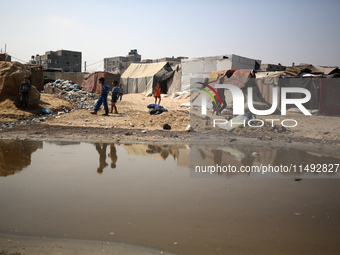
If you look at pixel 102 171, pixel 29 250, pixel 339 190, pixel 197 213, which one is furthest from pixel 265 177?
pixel 29 250

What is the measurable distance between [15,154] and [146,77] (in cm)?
1923

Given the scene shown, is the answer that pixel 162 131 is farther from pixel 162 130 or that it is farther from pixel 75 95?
pixel 75 95

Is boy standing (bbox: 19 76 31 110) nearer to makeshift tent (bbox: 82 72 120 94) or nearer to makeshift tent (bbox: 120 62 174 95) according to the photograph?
makeshift tent (bbox: 82 72 120 94)

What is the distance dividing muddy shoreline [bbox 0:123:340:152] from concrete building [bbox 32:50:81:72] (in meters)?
40.4

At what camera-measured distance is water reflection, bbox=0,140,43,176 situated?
5102 millimetres

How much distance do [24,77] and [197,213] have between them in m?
10.8

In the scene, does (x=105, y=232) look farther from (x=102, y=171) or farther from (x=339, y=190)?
(x=339, y=190)

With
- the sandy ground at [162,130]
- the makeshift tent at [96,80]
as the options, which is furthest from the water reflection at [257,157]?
the makeshift tent at [96,80]

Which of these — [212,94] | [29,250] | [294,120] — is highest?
[212,94]

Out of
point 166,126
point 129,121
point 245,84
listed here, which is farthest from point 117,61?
point 166,126

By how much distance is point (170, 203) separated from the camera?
3.72 metres

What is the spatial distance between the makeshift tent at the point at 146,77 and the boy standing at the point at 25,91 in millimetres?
12704

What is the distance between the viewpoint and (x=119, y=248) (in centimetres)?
262

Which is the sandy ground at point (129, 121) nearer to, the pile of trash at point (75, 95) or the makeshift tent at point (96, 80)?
the pile of trash at point (75, 95)
